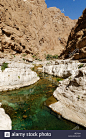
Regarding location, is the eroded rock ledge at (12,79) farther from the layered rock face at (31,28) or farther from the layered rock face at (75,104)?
the layered rock face at (31,28)

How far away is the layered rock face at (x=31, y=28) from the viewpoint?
59500mm

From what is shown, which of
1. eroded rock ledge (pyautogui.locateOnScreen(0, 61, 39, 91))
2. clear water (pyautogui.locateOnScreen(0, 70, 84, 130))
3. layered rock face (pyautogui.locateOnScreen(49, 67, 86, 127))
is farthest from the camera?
eroded rock ledge (pyautogui.locateOnScreen(0, 61, 39, 91))

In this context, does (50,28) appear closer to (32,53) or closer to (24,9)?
(24,9)

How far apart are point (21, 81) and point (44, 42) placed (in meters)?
92.6

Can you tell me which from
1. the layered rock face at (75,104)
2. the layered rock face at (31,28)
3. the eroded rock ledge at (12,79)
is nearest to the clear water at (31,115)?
the layered rock face at (75,104)

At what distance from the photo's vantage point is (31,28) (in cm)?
8525

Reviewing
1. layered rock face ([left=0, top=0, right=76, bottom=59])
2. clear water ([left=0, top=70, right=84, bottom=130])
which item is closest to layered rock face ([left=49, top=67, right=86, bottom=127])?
clear water ([left=0, top=70, right=84, bottom=130])

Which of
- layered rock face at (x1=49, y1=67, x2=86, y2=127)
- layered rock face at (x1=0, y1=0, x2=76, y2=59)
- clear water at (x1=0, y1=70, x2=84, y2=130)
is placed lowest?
clear water at (x1=0, y1=70, x2=84, y2=130)

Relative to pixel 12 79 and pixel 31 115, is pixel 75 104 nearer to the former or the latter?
pixel 31 115

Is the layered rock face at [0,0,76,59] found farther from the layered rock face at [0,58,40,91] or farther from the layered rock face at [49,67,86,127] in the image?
the layered rock face at [49,67,86,127]

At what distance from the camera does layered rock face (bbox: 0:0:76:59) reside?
5950 centimetres

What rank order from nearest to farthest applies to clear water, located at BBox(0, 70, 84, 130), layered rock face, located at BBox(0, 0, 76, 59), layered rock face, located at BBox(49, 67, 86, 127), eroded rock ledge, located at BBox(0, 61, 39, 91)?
clear water, located at BBox(0, 70, 84, 130)
layered rock face, located at BBox(49, 67, 86, 127)
eroded rock ledge, located at BBox(0, 61, 39, 91)
layered rock face, located at BBox(0, 0, 76, 59)

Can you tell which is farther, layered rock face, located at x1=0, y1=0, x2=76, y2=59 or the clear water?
layered rock face, located at x1=0, y1=0, x2=76, y2=59

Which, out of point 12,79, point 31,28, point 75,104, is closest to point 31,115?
point 75,104
